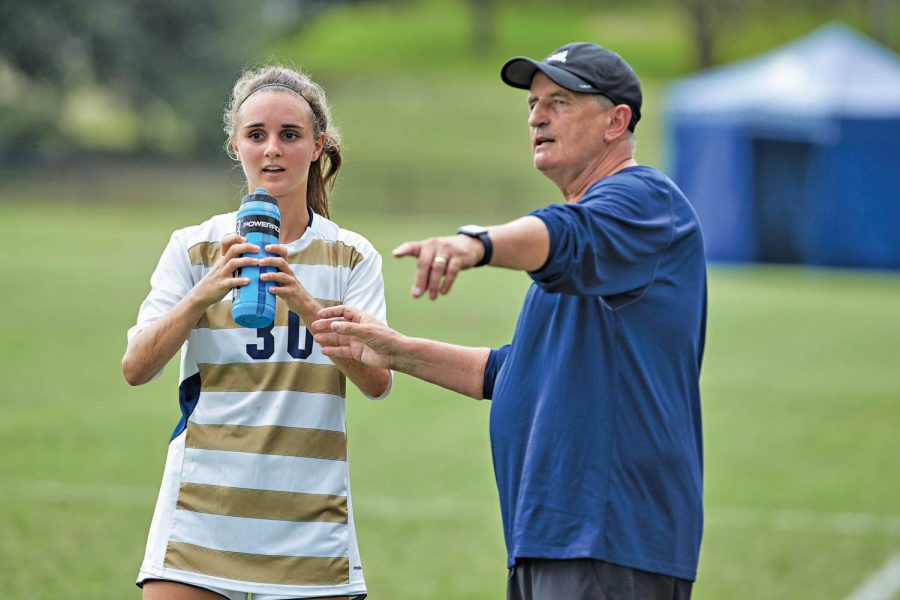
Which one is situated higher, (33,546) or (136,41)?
(136,41)

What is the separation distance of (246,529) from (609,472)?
104cm

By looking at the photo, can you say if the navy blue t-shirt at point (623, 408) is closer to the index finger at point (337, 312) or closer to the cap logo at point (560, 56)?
the cap logo at point (560, 56)

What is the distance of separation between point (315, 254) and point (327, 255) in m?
0.04

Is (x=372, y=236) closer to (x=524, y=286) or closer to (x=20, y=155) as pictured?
(x=524, y=286)

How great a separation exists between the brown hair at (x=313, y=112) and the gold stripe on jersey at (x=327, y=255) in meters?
0.21

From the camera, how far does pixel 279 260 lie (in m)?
3.66

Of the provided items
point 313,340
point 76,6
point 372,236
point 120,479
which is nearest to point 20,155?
point 76,6

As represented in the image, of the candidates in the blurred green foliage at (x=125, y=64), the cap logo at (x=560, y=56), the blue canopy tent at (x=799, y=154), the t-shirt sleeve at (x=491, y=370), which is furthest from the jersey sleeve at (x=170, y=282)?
the blurred green foliage at (x=125, y=64)

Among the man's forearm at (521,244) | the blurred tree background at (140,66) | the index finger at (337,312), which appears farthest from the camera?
the blurred tree background at (140,66)

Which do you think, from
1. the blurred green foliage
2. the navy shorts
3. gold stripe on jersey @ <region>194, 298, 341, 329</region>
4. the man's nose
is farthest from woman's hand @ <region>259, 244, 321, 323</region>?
the blurred green foliage

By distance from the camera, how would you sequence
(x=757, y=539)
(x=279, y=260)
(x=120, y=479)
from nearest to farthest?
(x=279, y=260) → (x=757, y=539) → (x=120, y=479)

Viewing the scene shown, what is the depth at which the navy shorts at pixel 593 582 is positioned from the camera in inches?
149

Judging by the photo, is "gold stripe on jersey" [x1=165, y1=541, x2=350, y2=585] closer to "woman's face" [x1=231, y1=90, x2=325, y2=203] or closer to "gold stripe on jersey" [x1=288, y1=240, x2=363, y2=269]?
"gold stripe on jersey" [x1=288, y1=240, x2=363, y2=269]

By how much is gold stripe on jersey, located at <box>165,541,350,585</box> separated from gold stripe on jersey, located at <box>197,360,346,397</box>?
46cm
